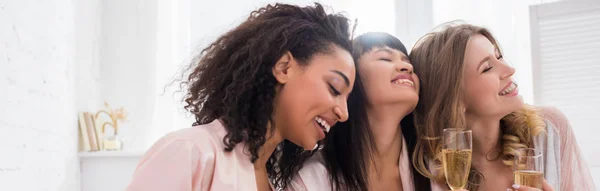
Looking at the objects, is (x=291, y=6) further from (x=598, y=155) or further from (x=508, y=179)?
(x=598, y=155)

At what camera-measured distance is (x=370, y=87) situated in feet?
6.40

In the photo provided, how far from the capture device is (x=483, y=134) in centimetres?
210

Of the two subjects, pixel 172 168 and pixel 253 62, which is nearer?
pixel 172 168

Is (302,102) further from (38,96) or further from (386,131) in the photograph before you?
(38,96)

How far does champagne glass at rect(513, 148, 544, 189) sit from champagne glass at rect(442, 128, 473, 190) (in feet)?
0.50

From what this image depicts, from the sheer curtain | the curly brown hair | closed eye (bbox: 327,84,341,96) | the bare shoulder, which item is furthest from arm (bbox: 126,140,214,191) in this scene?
the sheer curtain

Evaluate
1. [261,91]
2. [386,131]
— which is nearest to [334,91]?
[261,91]

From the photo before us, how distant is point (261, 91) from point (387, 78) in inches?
22.1

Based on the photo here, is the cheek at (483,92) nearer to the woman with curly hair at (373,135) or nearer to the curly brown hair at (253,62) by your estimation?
the woman with curly hair at (373,135)

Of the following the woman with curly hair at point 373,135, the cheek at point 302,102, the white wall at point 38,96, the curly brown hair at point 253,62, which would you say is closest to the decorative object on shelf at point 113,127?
the white wall at point 38,96

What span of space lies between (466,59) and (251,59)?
35.6 inches

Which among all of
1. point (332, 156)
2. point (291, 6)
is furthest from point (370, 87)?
point (291, 6)

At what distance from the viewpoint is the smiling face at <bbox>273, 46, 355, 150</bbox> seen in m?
1.55

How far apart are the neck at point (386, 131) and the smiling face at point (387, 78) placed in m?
0.04
